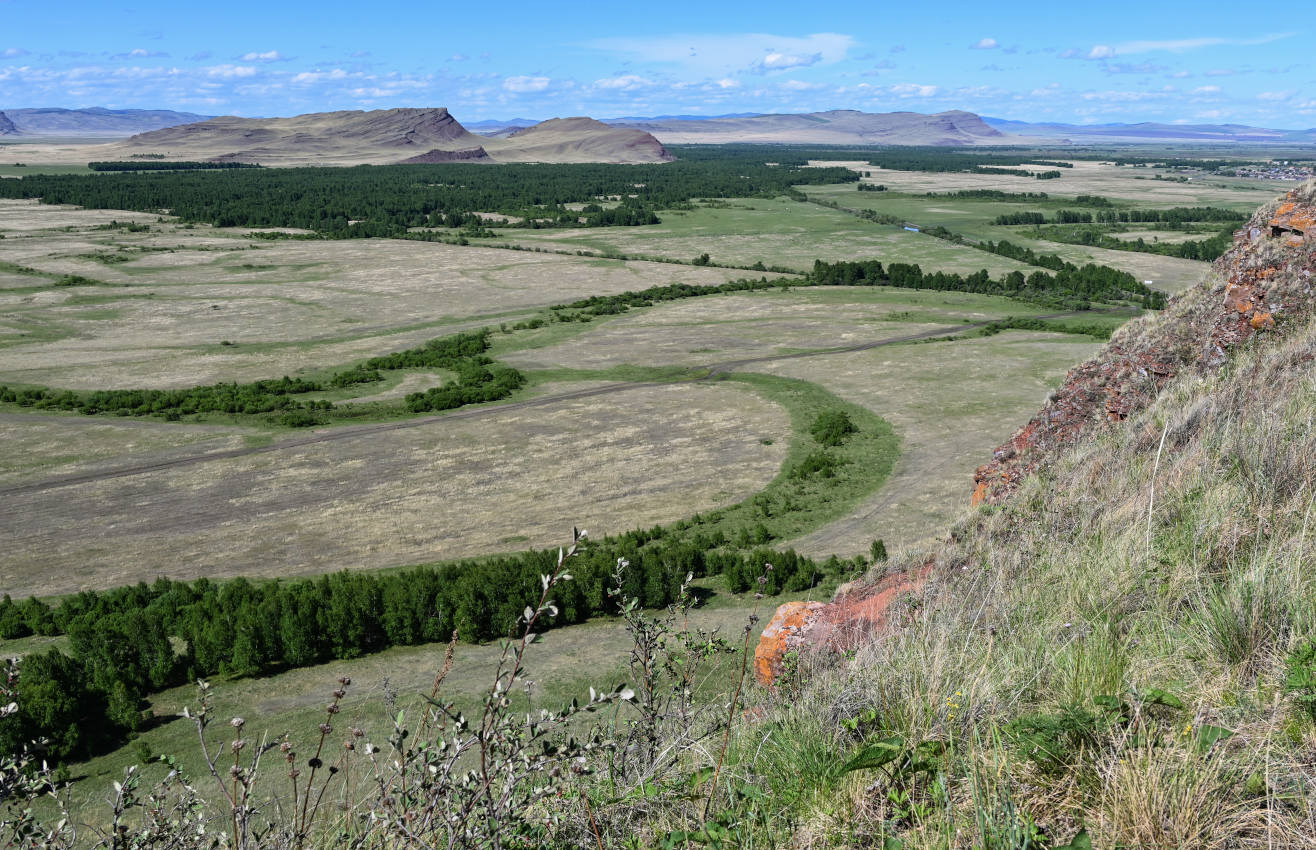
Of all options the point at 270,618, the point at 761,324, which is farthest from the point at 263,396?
the point at 761,324

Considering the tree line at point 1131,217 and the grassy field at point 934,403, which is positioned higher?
the tree line at point 1131,217

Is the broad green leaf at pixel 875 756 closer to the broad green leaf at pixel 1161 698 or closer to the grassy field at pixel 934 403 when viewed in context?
the broad green leaf at pixel 1161 698

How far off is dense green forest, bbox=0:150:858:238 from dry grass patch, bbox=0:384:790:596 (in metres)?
85.6

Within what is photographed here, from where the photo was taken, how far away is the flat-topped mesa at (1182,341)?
1533 cm

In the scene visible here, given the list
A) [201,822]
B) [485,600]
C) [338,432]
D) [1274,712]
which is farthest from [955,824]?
[338,432]

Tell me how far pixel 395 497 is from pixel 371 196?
13727 centimetres

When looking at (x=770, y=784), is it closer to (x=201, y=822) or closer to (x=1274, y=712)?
(x=1274, y=712)

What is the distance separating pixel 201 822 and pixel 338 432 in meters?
38.9

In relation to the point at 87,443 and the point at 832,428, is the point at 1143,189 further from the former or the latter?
the point at 87,443

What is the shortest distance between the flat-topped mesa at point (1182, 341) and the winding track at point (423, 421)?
30.3 meters

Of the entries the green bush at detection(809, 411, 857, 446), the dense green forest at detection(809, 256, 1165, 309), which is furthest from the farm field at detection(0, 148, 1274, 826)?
the dense green forest at detection(809, 256, 1165, 309)

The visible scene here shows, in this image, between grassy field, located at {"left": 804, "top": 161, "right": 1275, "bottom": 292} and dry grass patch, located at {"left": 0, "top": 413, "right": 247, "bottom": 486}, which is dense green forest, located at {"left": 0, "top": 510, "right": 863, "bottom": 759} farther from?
grassy field, located at {"left": 804, "top": 161, "right": 1275, "bottom": 292}

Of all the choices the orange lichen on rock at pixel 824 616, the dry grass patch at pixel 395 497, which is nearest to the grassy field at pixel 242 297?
the dry grass patch at pixel 395 497

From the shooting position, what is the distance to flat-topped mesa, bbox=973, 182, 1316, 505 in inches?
603
